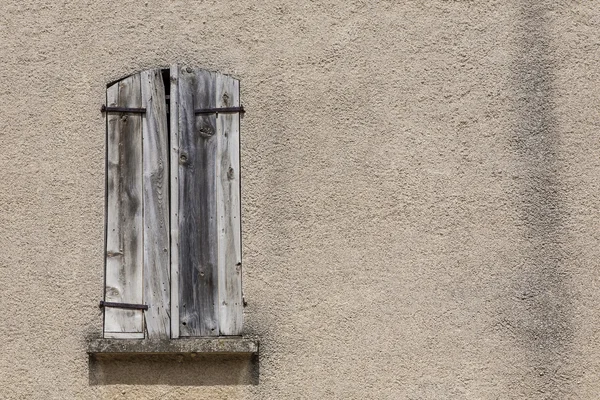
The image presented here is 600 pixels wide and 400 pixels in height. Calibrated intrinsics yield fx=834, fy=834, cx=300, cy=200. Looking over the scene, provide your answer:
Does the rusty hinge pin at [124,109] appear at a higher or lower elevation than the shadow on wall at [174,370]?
higher

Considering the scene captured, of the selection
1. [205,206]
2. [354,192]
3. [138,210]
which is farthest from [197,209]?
[354,192]

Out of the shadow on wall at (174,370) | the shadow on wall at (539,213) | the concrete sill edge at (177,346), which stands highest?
the shadow on wall at (539,213)

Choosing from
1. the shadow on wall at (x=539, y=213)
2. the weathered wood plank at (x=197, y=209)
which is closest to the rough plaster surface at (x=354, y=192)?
the shadow on wall at (x=539, y=213)

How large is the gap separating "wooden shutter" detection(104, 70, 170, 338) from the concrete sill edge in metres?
0.08

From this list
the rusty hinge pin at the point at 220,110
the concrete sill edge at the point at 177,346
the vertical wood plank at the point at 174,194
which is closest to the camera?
the concrete sill edge at the point at 177,346

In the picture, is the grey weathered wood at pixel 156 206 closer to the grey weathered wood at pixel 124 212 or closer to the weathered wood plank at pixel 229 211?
the grey weathered wood at pixel 124 212

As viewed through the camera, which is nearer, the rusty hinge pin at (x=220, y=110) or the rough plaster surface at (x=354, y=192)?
the rough plaster surface at (x=354, y=192)

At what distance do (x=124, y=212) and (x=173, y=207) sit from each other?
0.95 feet

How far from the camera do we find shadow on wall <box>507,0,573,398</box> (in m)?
4.63

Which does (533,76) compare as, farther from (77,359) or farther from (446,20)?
(77,359)

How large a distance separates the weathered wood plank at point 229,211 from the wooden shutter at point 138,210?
0.31m

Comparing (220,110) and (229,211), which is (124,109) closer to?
(220,110)

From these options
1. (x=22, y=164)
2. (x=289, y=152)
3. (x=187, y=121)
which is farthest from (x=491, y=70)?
(x=22, y=164)

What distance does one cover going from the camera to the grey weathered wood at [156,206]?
4.74m
